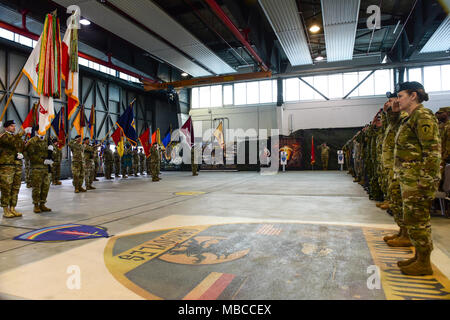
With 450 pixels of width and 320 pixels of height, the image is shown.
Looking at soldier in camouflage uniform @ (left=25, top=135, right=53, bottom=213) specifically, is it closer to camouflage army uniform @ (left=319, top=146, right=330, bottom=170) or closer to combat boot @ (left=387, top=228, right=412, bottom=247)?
combat boot @ (left=387, top=228, right=412, bottom=247)

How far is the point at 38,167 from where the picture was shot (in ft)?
18.9

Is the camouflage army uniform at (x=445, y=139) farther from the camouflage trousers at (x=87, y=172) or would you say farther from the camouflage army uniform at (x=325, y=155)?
the camouflage army uniform at (x=325, y=155)

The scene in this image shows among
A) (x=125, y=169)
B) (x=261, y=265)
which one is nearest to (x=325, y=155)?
(x=125, y=169)

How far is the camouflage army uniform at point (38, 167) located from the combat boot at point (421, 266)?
622cm

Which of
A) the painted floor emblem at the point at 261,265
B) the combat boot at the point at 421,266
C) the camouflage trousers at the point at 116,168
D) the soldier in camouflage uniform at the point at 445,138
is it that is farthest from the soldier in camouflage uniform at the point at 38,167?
the camouflage trousers at the point at 116,168

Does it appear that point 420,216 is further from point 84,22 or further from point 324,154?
point 324,154

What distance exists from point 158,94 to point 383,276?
25.3m

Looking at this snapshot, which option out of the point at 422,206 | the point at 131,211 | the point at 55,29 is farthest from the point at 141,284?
the point at 55,29

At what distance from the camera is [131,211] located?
558 cm

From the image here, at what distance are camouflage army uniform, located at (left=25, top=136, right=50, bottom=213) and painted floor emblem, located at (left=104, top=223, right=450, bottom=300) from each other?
3188mm

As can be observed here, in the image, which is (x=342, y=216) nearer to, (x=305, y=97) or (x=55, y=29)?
(x=55, y=29)

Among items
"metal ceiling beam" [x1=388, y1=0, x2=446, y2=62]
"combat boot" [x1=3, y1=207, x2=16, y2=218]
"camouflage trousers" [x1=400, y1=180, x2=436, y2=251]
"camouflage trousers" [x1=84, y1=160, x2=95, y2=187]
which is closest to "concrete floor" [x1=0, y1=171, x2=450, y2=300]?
"combat boot" [x1=3, y1=207, x2=16, y2=218]

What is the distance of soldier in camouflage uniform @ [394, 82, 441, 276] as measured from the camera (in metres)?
2.33

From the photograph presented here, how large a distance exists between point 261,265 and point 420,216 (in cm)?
141
